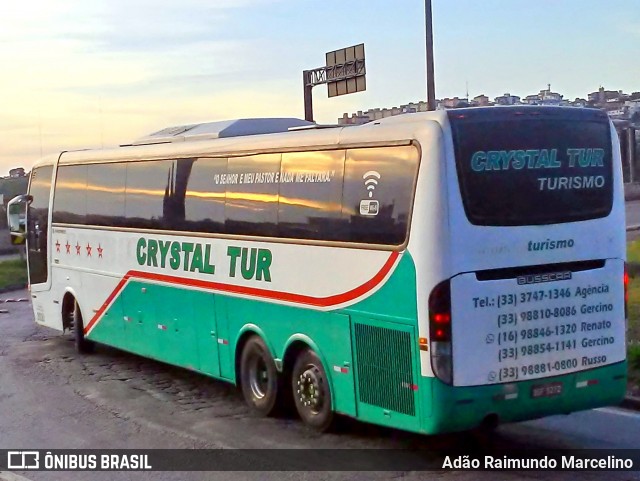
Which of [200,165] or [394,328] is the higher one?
[200,165]

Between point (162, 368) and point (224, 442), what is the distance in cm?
493

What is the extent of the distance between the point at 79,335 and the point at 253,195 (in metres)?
6.54

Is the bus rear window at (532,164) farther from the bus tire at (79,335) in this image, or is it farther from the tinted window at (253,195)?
the bus tire at (79,335)

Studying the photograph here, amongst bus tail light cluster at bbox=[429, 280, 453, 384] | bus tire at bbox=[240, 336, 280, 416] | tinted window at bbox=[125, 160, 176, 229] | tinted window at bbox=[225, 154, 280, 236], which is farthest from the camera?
tinted window at bbox=[125, 160, 176, 229]

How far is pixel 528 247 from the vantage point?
8812 millimetres

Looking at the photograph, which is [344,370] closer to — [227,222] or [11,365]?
[227,222]

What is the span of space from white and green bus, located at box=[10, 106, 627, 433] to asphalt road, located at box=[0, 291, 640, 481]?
0.44 meters

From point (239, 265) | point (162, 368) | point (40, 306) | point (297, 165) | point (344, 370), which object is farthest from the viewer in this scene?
point (40, 306)

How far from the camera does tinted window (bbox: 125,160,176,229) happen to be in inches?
520

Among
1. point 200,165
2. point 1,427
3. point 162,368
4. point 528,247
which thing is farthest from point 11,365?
point 528,247

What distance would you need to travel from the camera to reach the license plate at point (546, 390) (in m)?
8.84

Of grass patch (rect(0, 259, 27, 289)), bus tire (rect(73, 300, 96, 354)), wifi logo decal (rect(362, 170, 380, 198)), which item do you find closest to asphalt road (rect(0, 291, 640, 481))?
bus tire (rect(73, 300, 96, 354))

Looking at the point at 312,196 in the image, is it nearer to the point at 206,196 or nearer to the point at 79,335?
the point at 206,196

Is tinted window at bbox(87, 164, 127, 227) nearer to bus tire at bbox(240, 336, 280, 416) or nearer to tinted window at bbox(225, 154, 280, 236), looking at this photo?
tinted window at bbox(225, 154, 280, 236)
